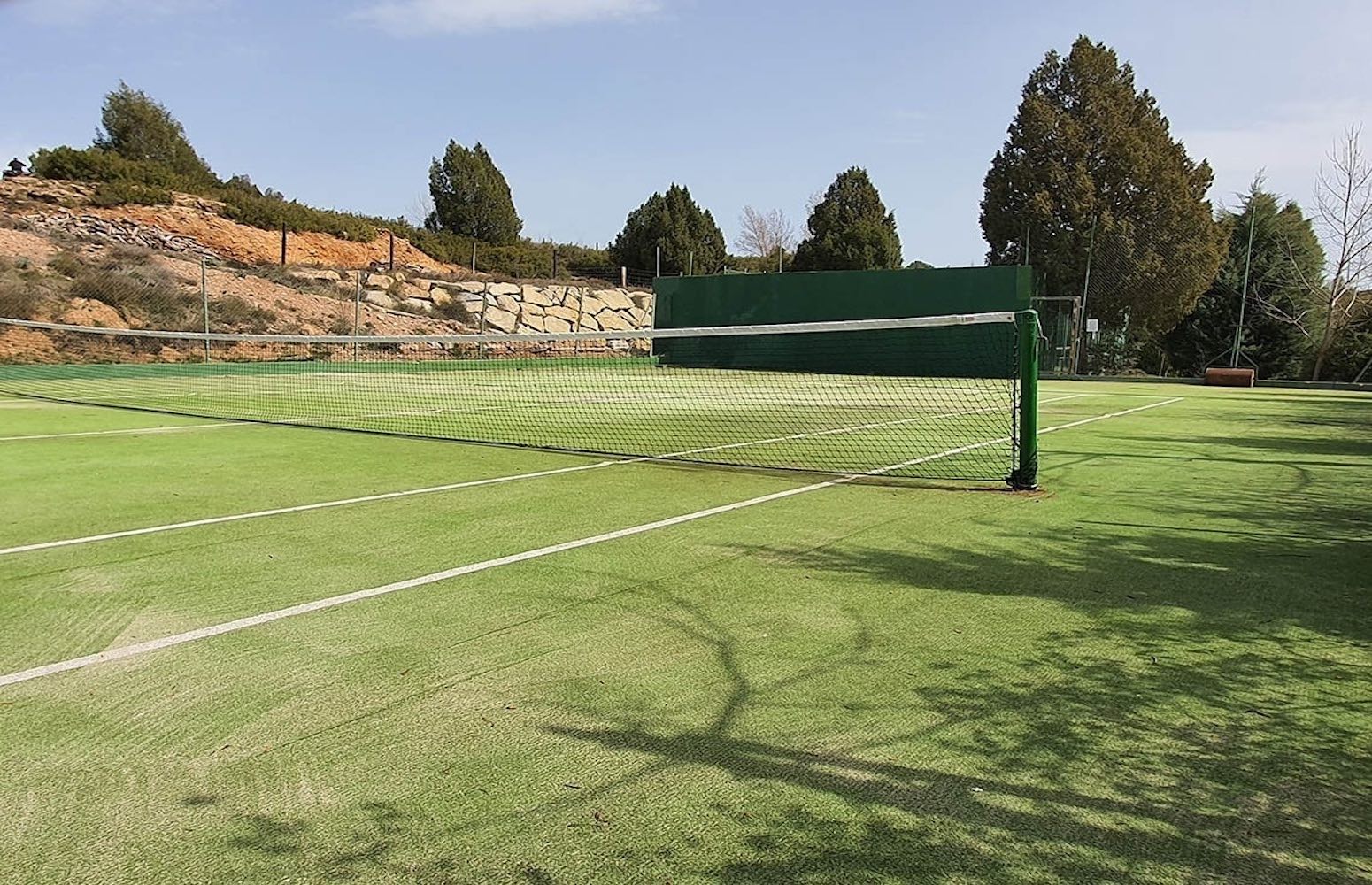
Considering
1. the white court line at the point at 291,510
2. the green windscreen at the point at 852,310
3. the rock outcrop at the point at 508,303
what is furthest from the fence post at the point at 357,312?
the white court line at the point at 291,510

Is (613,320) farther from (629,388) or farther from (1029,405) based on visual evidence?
(1029,405)

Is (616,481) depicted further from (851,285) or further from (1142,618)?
(851,285)

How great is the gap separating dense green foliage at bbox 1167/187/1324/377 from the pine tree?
125ft

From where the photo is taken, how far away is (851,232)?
44750 mm

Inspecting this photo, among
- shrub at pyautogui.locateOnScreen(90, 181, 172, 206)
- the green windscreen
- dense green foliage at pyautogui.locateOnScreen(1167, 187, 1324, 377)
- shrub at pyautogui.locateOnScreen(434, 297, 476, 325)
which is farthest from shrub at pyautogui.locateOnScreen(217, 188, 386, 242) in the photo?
dense green foliage at pyautogui.locateOnScreen(1167, 187, 1324, 377)

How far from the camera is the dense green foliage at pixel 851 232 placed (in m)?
44.5

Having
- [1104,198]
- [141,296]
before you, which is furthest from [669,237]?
[141,296]

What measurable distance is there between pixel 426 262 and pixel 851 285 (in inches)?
689

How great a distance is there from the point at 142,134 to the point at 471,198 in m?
12.7

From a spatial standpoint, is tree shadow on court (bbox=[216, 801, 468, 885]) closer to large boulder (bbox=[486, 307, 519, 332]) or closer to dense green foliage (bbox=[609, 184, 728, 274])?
large boulder (bbox=[486, 307, 519, 332])

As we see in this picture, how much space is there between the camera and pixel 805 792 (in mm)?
2211

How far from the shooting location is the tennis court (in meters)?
1.99

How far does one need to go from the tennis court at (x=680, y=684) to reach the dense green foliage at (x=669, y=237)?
114ft

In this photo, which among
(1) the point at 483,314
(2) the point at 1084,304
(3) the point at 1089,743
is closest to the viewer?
(3) the point at 1089,743
